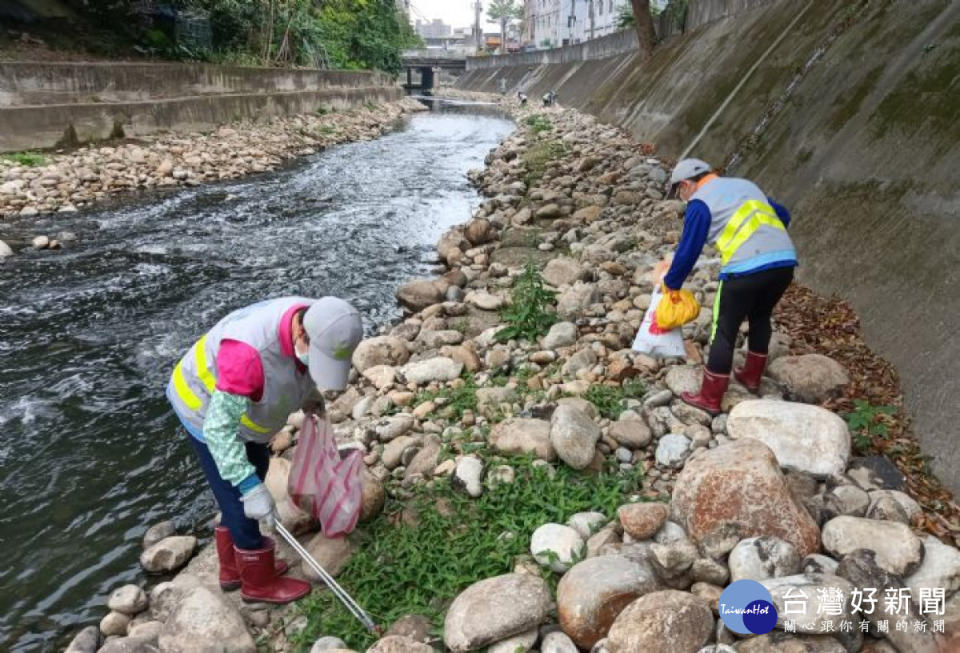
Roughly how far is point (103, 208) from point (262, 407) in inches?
376

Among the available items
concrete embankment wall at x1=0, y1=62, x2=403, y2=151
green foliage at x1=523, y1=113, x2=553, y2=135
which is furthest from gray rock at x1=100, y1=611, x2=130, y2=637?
green foliage at x1=523, y1=113, x2=553, y2=135

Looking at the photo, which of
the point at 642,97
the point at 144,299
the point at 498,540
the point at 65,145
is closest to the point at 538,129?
the point at 642,97

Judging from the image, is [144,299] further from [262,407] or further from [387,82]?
[387,82]

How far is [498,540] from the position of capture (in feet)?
10.6

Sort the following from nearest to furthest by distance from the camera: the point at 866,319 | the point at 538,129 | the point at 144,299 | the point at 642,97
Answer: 1. the point at 866,319
2. the point at 144,299
3. the point at 642,97
4. the point at 538,129

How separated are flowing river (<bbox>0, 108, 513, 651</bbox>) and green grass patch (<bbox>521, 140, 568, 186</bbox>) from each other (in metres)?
1.38

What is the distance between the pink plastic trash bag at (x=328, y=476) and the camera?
11.0 ft

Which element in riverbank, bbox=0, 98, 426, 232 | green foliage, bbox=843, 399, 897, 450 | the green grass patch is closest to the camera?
green foliage, bbox=843, 399, 897, 450

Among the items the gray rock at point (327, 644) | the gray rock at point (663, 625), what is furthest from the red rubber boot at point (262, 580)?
the gray rock at point (663, 625)

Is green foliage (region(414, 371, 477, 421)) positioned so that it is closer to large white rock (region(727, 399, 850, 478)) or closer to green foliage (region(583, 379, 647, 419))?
green foliage (region(583, 379, 647, 419))

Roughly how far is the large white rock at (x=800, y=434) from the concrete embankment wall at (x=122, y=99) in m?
12.8

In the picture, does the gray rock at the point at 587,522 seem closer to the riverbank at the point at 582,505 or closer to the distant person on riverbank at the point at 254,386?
the riverbank at the point at 582,505

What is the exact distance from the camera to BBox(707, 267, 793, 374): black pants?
12.2 feet

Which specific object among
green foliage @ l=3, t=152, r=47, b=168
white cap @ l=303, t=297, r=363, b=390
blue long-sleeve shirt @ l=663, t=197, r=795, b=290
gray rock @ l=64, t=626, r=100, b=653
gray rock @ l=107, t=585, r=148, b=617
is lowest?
gray rock @ l=64, t=626, r=100, b=653
